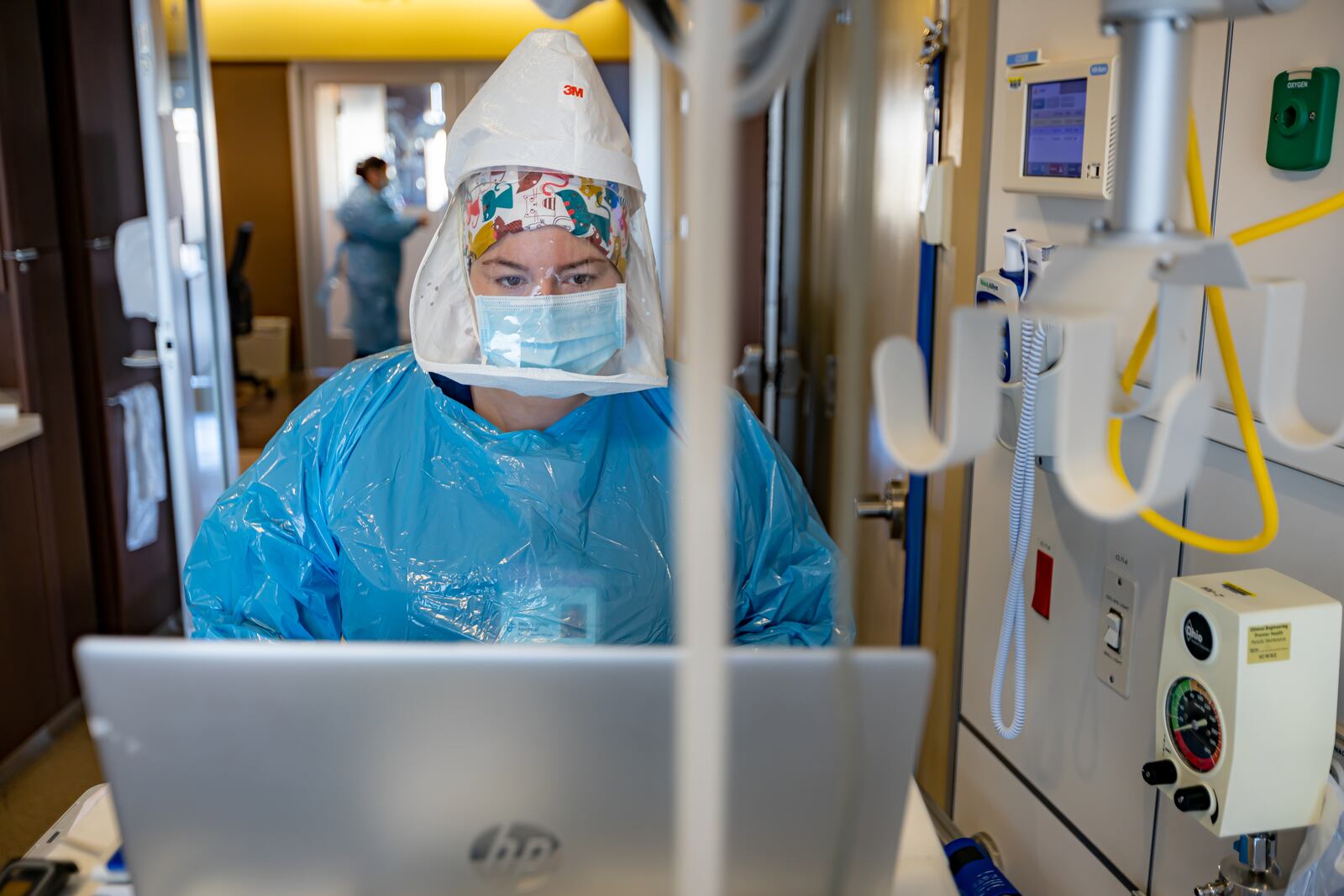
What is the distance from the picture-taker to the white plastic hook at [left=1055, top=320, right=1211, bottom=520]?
0.53 m

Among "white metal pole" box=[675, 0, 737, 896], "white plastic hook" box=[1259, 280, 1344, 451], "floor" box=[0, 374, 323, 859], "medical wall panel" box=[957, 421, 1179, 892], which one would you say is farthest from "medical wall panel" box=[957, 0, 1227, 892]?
"floor" box=[0, 374, 323, 859]

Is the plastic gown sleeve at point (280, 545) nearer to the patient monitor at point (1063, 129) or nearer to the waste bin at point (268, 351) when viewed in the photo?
the patient monitor at point (1063, 129)

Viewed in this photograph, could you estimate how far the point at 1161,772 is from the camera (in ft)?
3.61

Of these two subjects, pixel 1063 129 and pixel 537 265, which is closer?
Answer: pixel 1063 129

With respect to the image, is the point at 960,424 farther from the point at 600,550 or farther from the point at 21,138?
the point at 21,138

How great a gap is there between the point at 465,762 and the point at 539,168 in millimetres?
877

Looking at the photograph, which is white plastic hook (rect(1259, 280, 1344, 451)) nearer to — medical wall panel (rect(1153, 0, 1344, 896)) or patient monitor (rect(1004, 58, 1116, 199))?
medical wall panel (rect(1153, 0, 1344, 896))

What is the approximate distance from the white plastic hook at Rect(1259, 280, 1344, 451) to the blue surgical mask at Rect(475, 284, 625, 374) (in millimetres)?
905

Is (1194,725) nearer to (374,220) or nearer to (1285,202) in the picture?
(1285,202)

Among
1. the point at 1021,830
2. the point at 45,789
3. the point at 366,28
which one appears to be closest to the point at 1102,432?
the point at 1021,830

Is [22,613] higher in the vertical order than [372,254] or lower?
lower

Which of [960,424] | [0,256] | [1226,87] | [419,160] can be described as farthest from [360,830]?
[419,160]

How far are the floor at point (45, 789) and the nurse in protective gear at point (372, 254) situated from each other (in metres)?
3.89

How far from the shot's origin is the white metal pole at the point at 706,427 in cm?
37
